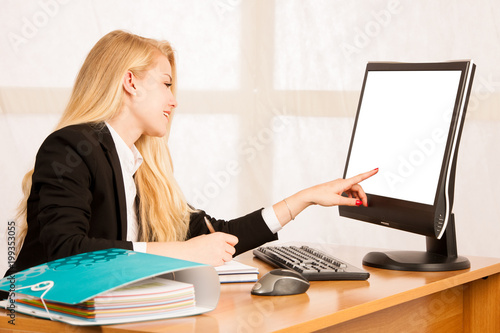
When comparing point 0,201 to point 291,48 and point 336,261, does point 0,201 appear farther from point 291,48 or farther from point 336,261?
point 336,261

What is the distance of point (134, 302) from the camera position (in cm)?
103

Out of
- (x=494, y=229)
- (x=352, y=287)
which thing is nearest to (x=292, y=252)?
(x=352, y=287)

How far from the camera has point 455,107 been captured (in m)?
1.56

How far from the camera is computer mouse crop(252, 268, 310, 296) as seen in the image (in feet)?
4.15

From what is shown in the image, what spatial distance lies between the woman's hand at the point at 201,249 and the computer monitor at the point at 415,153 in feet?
1.51

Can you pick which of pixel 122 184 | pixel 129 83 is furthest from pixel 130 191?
pixel 129 83

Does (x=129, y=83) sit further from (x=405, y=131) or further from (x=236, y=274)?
(x=405, y=131)

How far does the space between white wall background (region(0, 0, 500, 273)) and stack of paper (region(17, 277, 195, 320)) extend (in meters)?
2.38

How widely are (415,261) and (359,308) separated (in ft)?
1.55

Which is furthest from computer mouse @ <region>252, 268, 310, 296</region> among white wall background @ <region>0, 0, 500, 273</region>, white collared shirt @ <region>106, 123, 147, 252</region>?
white wall background @ <region>0, 0, 500, 273</region>

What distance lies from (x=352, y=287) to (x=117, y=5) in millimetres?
2575

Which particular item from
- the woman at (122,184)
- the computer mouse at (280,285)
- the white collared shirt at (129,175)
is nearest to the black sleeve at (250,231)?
the woman at (122,184)

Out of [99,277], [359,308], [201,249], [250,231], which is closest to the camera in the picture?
[99,277]

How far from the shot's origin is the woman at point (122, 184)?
1.40m
